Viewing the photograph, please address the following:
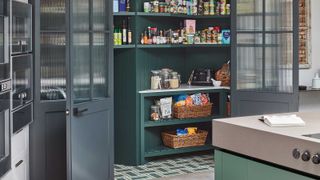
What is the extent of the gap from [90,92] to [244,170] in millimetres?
2159

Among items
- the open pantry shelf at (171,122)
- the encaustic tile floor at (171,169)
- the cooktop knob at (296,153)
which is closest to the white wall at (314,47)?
the open pantry shelf at (171,122)

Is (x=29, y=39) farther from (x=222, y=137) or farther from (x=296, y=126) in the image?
(x=296, y=126)

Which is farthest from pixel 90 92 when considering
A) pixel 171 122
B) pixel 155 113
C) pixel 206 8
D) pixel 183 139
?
pixel 206 8

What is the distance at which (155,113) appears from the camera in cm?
650

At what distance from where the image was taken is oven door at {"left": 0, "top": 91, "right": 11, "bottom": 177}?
3484 mm

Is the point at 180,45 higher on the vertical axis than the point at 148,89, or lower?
higher

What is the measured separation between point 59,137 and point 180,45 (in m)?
2.34

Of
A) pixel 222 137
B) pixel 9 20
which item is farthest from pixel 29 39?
pixel 222 137

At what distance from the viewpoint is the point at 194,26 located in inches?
269

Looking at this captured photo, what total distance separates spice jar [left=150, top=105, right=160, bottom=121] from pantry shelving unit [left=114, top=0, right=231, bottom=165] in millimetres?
56

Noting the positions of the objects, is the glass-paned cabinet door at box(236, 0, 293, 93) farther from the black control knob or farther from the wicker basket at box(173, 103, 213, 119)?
the black control knob

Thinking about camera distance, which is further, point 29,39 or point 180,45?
point 180,45

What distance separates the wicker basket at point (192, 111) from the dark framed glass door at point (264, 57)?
60cm

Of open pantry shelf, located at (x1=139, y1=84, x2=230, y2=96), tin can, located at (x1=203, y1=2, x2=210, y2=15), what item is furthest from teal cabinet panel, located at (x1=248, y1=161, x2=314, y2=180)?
tin can, located at (x1=203, y1=2, x2=210, y2=15)
